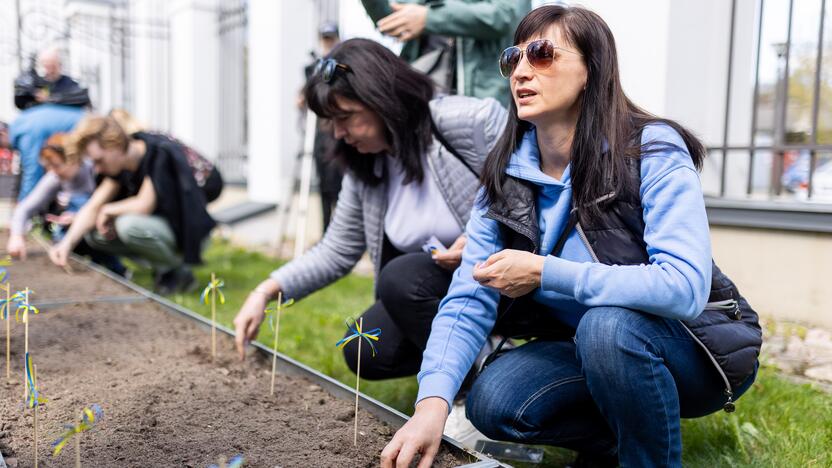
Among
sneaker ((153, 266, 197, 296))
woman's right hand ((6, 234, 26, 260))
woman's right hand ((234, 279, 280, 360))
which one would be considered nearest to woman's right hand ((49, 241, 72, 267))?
woman's right hand ((6, 234, 26, 260))

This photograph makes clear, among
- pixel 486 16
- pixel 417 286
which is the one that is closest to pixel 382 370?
pixel 417 286

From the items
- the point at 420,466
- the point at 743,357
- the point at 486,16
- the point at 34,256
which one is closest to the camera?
the point at 420,466

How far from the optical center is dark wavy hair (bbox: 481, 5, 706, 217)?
1640mm

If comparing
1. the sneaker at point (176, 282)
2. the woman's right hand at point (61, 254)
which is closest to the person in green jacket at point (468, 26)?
the woman's right hand at point (61, 254)

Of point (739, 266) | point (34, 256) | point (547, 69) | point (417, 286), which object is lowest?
point (34, 256)

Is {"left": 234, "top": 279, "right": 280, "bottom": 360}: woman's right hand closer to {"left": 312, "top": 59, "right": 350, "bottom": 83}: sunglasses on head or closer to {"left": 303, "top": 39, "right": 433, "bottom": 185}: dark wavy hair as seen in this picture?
{"left": 303, "top": 39, "right": 433, "bottom": 185}: dark wavy hair

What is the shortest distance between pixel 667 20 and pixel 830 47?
6.69 ft

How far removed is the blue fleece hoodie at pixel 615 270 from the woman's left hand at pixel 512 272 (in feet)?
0.09

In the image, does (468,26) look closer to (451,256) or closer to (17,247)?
(451,256)

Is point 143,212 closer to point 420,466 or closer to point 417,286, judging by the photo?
point 417,286

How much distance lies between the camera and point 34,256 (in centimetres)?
498

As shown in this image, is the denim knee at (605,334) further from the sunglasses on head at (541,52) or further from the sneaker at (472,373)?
the sneaker at (472,373)

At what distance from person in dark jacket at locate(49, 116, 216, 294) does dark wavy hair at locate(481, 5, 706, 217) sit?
11.1ft

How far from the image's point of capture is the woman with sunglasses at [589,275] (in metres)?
1.55
